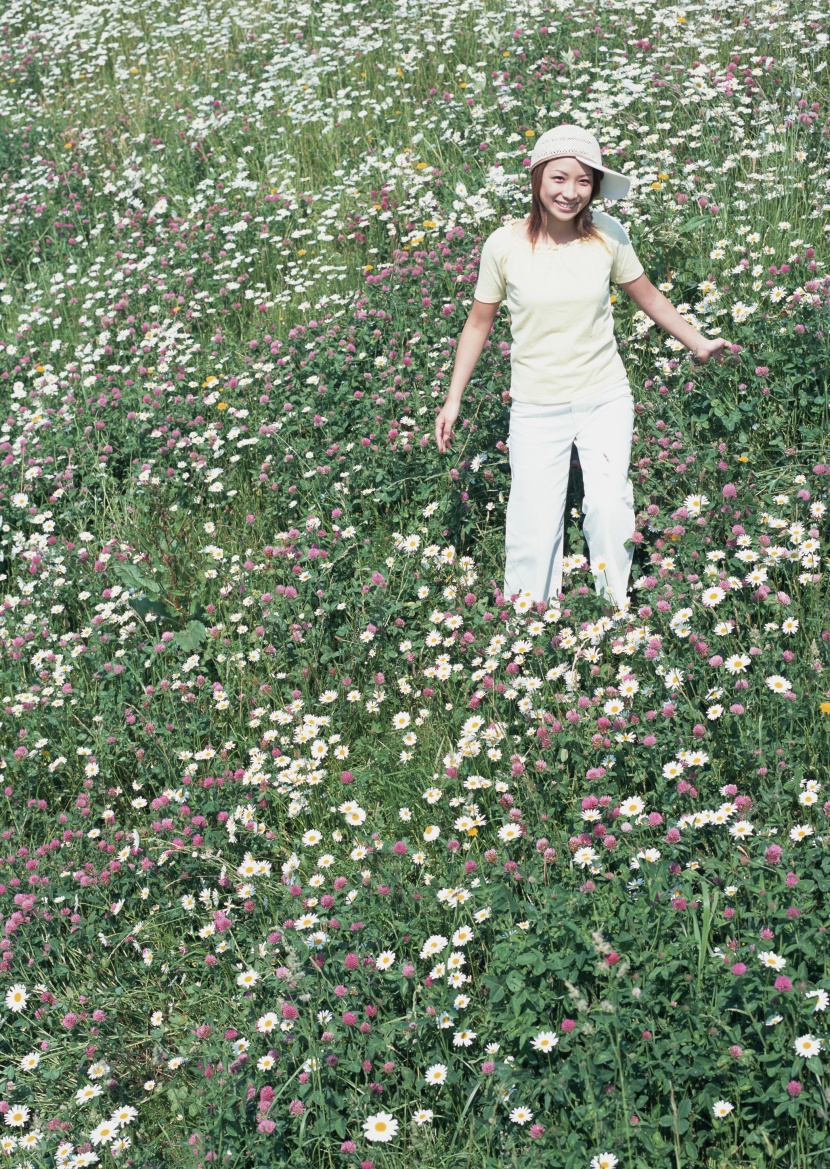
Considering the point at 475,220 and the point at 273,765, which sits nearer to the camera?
the point at 273,765

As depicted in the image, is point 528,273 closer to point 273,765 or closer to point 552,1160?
point 273,765

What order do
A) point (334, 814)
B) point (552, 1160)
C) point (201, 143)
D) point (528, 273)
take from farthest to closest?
point (201, 143)
point (528, 273)
point (334, 814)
point (552, 1160)

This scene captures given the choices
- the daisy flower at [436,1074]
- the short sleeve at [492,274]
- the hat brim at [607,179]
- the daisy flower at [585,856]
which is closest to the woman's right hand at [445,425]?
the short sleeve at [492,274]

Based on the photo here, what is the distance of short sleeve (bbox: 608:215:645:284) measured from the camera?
4.06 m

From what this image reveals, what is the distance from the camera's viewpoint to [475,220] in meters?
6.29

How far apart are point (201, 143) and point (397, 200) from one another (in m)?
2.56

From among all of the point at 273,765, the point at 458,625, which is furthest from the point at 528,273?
the point at 273,765

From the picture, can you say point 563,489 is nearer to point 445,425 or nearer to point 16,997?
point 445,425

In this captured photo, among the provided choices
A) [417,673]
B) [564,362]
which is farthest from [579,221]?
[417,673]

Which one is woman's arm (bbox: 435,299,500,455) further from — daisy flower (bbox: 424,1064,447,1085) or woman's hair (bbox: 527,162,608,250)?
daisy flower (bbox: 424,1064,447,1085)

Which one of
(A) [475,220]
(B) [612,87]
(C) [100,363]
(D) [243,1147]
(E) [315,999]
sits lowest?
(D) [243,1147]

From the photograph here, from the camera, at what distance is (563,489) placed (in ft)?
13.6

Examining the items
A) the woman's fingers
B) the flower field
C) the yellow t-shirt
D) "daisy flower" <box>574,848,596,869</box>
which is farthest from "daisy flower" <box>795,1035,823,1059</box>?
the woman's fingers

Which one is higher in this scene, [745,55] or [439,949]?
[745,55]
